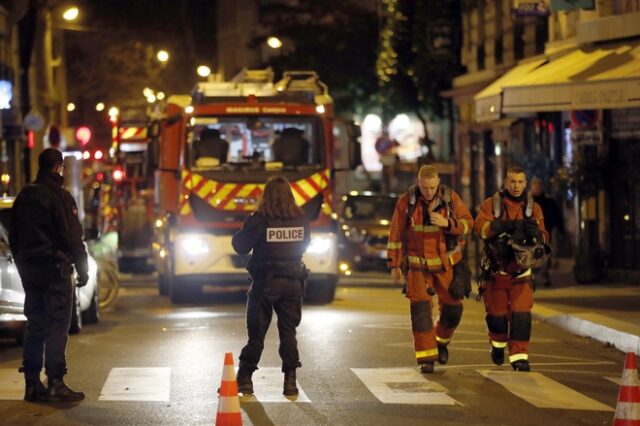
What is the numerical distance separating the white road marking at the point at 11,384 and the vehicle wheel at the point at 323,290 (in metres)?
8.61

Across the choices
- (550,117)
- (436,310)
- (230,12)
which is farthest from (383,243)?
(230,12)

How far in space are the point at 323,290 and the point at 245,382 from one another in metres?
10.1

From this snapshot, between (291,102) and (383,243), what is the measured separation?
8.80 meters

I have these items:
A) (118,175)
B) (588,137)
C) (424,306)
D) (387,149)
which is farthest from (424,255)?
(387,149)

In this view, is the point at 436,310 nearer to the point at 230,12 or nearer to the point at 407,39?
the point at 407,39

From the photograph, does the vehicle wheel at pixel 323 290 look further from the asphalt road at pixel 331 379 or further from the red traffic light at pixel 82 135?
the red traffic light at pixel 82 135

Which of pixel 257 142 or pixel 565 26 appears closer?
pixel 257 142

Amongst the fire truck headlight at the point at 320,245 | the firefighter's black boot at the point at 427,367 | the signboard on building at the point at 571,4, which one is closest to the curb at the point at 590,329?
the firefighter's black boot at the point at 427,367

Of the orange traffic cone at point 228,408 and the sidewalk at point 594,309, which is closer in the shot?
the orange traffic cone at point 228,408

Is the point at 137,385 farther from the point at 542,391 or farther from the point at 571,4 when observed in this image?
the point at 571,4

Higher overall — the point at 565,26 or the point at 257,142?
the point at 565,26

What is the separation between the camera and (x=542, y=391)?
12.4 meters

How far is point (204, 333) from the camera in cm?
1739

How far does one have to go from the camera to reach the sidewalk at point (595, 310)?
16328 millimetres
